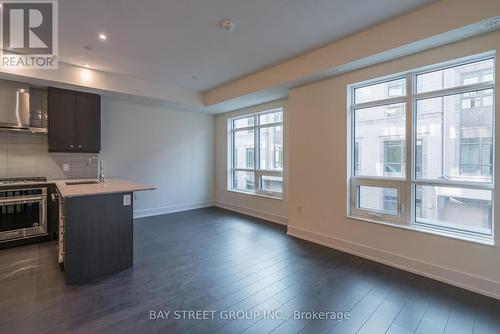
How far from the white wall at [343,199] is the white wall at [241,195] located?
716 millimetres

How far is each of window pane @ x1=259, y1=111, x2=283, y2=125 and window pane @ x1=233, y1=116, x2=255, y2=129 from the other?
29 cm

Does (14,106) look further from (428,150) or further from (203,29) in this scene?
(428,150)

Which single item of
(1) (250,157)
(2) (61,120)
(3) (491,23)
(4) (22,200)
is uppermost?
(3) (491,23)

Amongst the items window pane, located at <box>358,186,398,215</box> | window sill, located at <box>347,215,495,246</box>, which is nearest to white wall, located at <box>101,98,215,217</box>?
window pane, located at <box>358,186,398,215</box>

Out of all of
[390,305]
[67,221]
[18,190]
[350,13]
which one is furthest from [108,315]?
[350,13]

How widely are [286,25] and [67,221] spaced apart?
329 centimetres

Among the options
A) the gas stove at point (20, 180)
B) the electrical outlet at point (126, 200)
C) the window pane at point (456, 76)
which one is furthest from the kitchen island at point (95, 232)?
the window pane at point (456, 76)

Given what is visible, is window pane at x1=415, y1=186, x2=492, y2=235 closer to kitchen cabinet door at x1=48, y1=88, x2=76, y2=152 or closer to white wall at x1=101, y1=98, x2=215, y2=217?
white wall at x1=101, y1=98, x2=215, y2=217

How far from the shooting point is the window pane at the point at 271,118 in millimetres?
5277

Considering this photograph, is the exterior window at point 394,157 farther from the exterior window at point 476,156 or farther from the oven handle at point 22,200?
the oven handle at point 22,200

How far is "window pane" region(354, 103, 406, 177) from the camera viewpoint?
3188 mm

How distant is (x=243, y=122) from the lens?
6180mm

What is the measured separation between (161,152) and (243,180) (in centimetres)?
211

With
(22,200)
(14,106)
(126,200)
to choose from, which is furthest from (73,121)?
(126,200)
